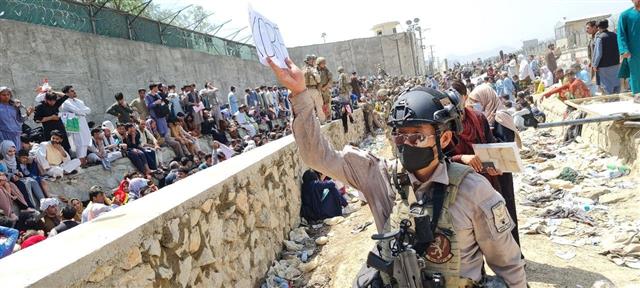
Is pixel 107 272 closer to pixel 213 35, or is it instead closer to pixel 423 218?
pixel 423 218

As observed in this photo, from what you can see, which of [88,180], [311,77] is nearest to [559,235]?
[311,77]

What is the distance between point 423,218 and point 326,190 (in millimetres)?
5345

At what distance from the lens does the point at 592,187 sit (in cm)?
630

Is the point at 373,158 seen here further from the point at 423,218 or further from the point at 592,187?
the point at 592,187

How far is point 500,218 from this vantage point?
1.68 m

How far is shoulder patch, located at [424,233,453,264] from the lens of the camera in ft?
5.62

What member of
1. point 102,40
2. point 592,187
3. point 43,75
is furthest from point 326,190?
point 102,40

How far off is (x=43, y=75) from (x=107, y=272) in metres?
10.8

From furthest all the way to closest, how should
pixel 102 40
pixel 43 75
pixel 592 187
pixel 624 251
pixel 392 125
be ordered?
pixel 102 40
pixel 43 75
pixel 592 187
pixel 624 251
pixel 392 125

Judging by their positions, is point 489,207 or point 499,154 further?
point 499,154

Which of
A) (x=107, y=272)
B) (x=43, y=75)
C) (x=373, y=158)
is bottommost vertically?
(x=107, y=272)

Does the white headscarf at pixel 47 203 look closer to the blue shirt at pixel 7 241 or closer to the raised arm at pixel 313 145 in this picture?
the blue shirt at pixel 7 241

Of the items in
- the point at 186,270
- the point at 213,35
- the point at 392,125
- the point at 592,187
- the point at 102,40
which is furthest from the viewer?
the point at 213,35

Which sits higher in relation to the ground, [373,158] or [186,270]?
[373,158]
